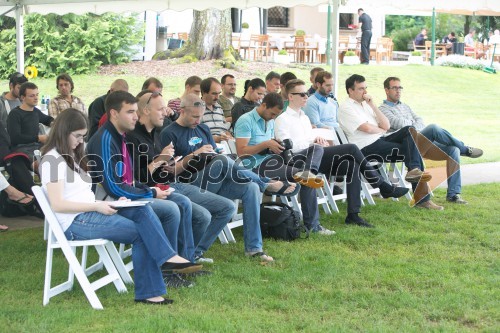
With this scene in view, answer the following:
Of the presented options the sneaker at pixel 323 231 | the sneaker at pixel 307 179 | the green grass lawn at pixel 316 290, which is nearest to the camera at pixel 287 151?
the sneaker at pixel 307 179

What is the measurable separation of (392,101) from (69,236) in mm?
5582

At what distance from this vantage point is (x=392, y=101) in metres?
10.3

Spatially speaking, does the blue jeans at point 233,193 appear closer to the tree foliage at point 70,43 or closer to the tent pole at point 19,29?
the tent pole at point 19,29

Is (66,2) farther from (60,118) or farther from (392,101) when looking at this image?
(60,118)

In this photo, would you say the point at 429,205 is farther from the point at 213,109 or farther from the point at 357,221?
the point at 213,109

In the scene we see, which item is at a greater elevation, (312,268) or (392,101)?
(392,101)

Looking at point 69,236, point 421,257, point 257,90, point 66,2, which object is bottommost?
point 421,257

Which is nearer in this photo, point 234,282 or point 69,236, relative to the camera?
point 69,236

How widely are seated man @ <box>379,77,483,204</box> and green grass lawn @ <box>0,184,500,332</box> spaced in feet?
4.86

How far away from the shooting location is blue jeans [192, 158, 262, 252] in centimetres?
707

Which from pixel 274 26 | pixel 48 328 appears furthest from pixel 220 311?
pixel 274 26

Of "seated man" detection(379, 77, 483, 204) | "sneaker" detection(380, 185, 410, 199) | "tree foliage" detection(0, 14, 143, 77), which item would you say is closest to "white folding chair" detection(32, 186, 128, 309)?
"sneaker" detection(380, 185, 410, 199)

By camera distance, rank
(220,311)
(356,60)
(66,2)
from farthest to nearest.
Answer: (356,60), (66,2), (220,311)

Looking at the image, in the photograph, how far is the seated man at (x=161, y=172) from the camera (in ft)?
21.2
